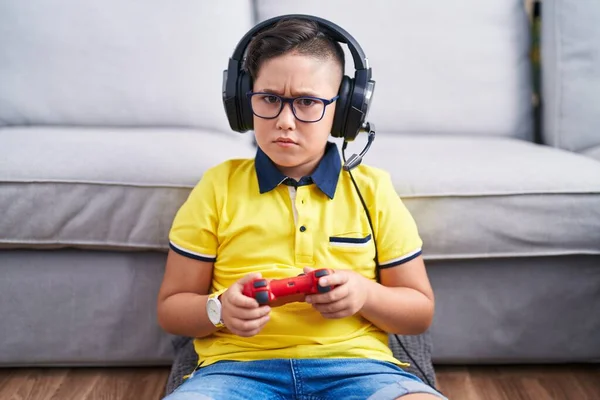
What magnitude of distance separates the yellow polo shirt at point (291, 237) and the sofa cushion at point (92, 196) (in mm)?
179

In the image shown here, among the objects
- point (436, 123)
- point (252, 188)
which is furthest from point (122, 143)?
point (436, 123)

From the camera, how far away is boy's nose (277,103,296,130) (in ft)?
3.08

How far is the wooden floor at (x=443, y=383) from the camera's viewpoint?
4.13ft

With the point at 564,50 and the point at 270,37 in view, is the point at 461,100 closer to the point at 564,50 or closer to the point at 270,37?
the point at 564,50

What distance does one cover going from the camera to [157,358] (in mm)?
1314

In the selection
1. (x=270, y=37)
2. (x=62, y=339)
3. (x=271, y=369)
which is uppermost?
(x=270, y=37)

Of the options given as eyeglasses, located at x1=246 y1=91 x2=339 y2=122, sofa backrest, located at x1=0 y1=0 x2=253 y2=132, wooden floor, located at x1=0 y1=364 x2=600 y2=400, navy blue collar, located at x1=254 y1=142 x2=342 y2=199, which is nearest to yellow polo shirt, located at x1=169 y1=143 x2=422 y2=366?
navy blue collar, located at x1=254 y1=142 x2=342 y2=199

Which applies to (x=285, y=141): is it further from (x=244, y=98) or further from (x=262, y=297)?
(x=262, y=297)

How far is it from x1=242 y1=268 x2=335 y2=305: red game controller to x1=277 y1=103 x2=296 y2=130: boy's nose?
241 mm

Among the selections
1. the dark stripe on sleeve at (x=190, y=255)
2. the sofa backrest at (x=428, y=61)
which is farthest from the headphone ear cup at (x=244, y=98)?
the sofa backrest at (x=428, y=61)

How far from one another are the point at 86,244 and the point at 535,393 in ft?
3.22

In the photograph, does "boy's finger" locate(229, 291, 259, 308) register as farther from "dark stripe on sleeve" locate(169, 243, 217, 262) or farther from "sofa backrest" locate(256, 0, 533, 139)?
"sofa backrest" locate(256, 0, 533, 139)

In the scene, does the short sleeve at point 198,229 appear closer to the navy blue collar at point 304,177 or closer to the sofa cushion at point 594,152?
the navy blue collar at point 304,177

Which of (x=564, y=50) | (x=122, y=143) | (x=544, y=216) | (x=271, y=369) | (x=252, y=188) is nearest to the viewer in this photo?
(x=271, y=369)
